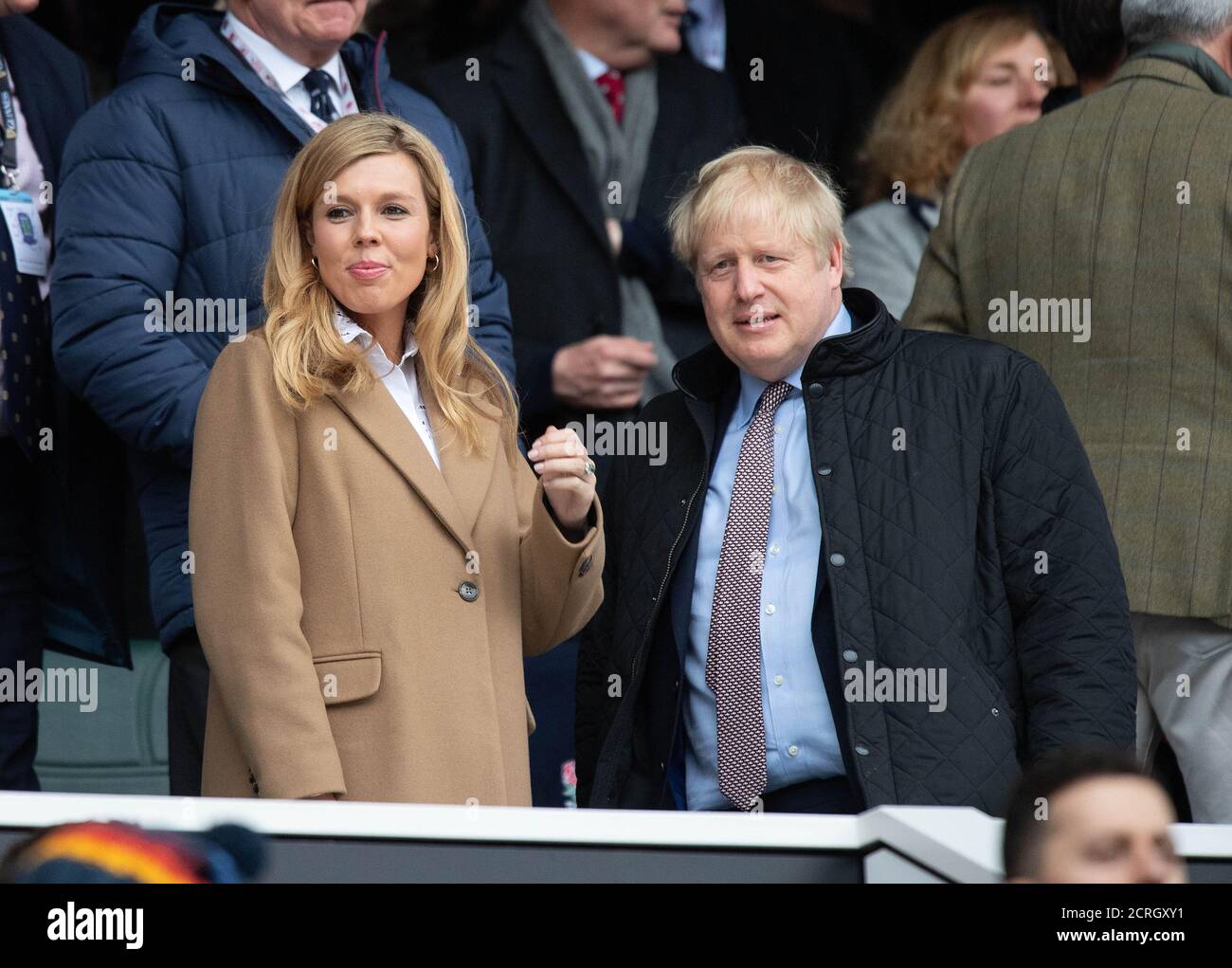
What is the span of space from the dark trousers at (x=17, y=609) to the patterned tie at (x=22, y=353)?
10 centimetres

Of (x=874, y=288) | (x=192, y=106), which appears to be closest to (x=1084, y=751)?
(x=192, y=106)

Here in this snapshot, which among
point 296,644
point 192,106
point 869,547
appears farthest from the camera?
point 192,106

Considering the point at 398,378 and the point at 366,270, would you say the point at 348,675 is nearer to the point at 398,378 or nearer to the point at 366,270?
the point at 398,378

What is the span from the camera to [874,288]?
524cm

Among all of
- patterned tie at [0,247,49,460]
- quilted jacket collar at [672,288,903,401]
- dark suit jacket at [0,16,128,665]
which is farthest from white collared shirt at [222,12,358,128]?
quilted jacket collar at [672,288,903,401]

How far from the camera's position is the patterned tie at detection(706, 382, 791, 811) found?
10.7ft

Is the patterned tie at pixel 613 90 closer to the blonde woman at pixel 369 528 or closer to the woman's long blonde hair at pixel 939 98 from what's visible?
the woman's long blonde hair at pixel 939 98

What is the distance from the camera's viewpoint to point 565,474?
3.13 metres

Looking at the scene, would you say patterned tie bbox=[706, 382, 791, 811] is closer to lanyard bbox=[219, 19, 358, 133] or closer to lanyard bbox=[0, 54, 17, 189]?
lanyard bbox=[219, 19, 358, 133]

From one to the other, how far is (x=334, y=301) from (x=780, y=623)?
0.94 metres

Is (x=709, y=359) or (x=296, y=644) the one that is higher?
(x=709, y=359)

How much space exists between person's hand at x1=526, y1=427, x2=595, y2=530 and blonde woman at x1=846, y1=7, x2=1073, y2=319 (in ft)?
7.62
